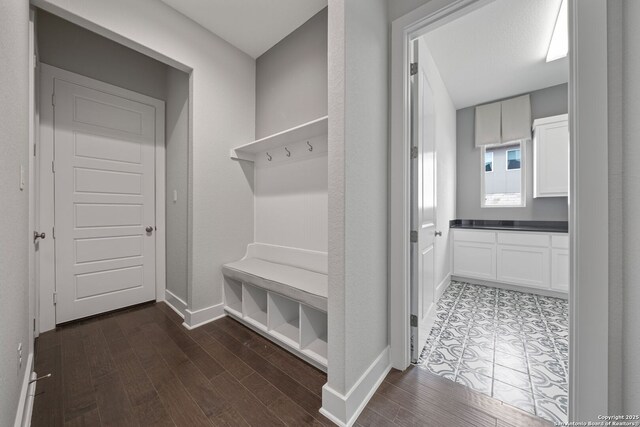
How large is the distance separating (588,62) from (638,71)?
6.6 inches

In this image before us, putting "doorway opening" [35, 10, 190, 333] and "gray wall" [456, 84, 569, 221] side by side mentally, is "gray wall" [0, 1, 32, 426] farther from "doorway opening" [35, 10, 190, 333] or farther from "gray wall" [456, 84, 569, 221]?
"gray wall" [456, 84, 569, 221]

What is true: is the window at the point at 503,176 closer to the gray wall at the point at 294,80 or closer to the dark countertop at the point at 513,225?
the dark countertop at the point at 513,225

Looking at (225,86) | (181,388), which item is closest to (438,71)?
(225,86)

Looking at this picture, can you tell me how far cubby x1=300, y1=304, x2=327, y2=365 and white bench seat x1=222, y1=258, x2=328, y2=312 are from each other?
Result: 0.15 metres

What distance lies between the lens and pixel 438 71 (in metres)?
3.03

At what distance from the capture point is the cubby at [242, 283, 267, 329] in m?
2.18

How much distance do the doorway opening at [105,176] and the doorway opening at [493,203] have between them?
2.32 m

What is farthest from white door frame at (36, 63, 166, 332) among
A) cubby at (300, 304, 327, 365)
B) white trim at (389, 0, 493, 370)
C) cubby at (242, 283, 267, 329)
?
white trim at (389, 0, 493, 370)

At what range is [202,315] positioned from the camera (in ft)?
7.45

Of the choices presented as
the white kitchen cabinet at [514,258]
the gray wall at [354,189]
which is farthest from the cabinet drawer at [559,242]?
the gray wall at [354,189]

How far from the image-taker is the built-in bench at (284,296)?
172cm

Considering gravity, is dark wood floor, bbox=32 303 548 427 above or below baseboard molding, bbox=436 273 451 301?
below

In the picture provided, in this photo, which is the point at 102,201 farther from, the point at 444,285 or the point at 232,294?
the point at 444,285

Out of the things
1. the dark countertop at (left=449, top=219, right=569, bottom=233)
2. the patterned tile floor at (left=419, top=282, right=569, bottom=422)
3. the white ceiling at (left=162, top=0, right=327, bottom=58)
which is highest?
the white ceiling at (left=162, top=0, right=327, bottom=58)
